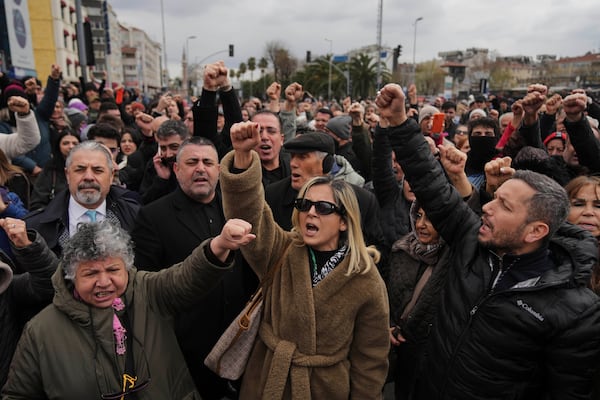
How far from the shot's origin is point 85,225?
208cm

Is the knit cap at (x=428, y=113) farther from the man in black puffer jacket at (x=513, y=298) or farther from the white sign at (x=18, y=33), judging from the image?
the white sign at (x=18, y=33)

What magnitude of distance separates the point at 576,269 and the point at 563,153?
2554mm

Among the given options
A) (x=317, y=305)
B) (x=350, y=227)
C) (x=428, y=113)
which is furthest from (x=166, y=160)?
(x=428, y=113)

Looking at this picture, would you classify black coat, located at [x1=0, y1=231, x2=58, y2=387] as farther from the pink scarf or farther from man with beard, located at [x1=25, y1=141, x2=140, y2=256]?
the pink scarf

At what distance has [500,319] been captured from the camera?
198 centimetres

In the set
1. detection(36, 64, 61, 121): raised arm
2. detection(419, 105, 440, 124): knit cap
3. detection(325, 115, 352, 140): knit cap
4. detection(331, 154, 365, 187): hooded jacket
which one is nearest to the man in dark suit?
detection(331, 154, 365, 187): hooded jacket

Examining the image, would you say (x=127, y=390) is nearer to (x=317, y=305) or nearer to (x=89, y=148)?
(x=317, y=305)

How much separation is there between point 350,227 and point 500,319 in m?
0.87

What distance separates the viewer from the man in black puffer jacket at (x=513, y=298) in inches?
74.8

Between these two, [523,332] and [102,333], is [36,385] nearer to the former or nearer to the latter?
[102,333]

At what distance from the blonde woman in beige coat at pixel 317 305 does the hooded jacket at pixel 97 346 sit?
35 cm

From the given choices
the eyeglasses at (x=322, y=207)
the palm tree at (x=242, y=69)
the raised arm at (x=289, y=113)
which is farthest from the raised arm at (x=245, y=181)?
the palm tree at (x=242, y=69)

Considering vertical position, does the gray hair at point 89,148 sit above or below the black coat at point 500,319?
above

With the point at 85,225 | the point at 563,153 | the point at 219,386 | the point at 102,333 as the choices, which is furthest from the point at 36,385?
the point at 563,153
